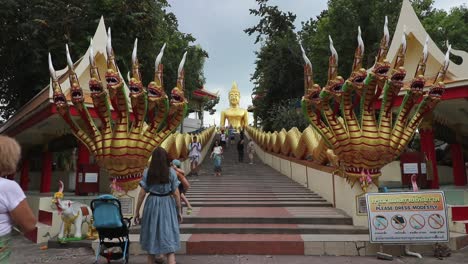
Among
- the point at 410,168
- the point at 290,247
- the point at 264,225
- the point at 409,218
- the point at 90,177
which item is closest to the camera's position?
the point at 409,218

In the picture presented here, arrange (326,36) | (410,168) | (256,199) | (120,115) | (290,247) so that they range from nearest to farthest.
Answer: (290,247) < (120,115) < (410,168) < (256,199) < (326,36)

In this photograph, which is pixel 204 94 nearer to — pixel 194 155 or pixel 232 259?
pixel 194 155

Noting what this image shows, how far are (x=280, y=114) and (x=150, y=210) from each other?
19.9 m

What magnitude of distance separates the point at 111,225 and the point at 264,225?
126 inches

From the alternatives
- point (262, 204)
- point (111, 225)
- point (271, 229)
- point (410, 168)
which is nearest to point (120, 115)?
point (111, 225)

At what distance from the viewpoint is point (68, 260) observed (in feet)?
20.2

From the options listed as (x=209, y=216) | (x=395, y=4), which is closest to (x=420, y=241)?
(x=209, y=216)

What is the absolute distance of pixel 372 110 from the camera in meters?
7.57

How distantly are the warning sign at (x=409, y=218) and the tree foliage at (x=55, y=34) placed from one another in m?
11.7

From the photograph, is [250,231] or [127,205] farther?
[127,205]

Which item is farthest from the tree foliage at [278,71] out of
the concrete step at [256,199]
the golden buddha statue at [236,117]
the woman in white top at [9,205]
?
the woman in white top at [9,205]

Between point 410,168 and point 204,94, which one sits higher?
point 204,94

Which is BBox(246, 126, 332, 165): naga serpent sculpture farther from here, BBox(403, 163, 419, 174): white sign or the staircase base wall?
BBox(403, 163, 419, 174): white sign

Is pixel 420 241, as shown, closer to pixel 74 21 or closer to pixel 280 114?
pixel 74 21
